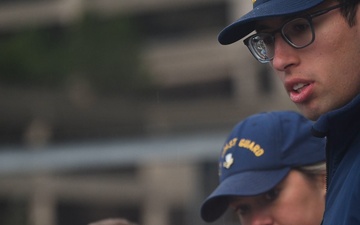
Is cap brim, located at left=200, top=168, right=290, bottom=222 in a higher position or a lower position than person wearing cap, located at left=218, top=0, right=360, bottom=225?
lower

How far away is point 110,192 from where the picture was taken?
104ft

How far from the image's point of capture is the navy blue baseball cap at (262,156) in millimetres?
2787

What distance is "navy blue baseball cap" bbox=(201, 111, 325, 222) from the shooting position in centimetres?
279

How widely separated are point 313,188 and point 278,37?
37.5 inches

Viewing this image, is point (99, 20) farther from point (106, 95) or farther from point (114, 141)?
point (114, 141)

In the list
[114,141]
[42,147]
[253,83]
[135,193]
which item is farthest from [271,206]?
[253,83]

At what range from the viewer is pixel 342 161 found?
A: 1927mm

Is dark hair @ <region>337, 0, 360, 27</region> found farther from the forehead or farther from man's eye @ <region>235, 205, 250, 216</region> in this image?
man's eye @ <region>235, 205, 250, 216</region>

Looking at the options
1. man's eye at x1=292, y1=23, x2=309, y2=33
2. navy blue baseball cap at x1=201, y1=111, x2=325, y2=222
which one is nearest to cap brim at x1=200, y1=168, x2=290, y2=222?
navy blue baseball cap at x1=201, y1=111, x2=325, y2=222

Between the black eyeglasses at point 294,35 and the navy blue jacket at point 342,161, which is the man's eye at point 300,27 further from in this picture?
the navy blue jacket at point 342,161

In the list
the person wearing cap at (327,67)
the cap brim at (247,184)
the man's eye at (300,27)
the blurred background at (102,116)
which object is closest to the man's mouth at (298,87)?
the person wearing cap at (327,67)

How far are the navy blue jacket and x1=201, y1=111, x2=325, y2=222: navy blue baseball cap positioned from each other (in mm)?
773

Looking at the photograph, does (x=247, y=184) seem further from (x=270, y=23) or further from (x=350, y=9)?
(x=350, y=9)

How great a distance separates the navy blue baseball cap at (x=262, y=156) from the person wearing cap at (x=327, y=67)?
81 cm
